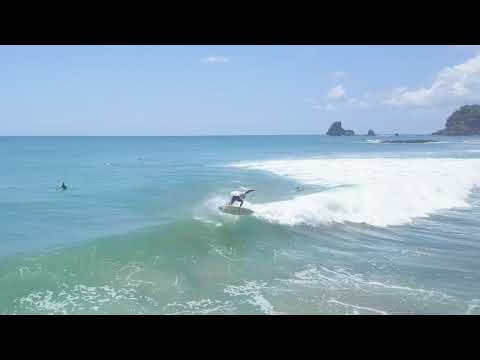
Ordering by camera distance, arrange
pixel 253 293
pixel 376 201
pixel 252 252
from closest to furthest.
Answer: pixel 253 293
pixel 252 252
pixel 376 201

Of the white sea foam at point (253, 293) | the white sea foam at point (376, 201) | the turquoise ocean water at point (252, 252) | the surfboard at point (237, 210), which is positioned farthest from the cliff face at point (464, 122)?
the white sea foam at point (253, 293)

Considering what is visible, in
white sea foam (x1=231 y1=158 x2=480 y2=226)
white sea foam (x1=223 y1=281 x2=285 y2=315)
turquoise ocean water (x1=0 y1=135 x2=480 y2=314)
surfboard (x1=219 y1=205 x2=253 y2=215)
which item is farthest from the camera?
surfboard (x1=219 y1=205 x2=253 y2=215)

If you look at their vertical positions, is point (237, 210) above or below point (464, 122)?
below

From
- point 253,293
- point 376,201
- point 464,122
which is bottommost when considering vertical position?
point 253,293

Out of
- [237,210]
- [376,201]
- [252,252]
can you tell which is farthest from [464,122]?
[252,252]

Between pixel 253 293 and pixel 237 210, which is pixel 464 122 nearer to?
pixel 237 210

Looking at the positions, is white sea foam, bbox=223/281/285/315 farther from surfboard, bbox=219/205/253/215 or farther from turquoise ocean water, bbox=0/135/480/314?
surfboard, bbox=219/205/253/215

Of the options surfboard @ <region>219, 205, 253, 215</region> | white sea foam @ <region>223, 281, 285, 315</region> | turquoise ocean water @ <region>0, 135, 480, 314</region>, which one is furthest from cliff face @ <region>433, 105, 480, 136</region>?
white sea foam @ <region>223, 281, 285, 315</region>

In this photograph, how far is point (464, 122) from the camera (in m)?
137

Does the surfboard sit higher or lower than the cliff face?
lower

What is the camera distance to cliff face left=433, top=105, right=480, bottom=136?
134 meters

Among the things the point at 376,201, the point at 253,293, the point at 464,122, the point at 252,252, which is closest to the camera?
the point at 253,293

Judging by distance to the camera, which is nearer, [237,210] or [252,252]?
[252,252]
